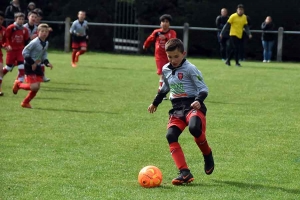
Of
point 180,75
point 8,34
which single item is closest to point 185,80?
point 180,75

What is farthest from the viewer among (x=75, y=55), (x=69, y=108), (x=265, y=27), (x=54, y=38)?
(x=54, y=38)

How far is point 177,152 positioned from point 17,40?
35.4 ft

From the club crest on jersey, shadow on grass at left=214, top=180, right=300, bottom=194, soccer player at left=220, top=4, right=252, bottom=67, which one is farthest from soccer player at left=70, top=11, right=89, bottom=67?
shadow on grass at left=214, top=180, right=300, bottom=194

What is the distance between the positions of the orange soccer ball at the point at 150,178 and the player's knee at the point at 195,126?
56 cm

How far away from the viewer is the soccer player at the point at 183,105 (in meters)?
7.94

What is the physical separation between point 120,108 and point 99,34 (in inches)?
916

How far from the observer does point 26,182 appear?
312 inches

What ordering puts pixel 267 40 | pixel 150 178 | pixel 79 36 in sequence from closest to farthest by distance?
pixel 150 178, pixel 79 36, pixel 267 40

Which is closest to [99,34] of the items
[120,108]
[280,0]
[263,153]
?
[280,0]

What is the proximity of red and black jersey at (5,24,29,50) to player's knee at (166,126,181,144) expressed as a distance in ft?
34.0

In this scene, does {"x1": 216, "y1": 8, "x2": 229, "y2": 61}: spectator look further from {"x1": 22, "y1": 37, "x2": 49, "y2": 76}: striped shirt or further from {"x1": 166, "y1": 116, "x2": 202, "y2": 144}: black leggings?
{"x1": 166, "y1": 116, "x2": 202, "y2": 144}: black leggings

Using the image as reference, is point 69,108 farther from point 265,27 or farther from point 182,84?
point 265,27

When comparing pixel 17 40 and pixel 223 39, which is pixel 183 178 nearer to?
pixel 17 40

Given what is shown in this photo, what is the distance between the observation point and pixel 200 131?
26.1ft
